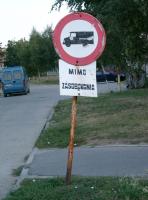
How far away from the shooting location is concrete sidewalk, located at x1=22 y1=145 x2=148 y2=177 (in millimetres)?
9117

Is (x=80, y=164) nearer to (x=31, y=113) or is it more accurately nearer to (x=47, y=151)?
(x=47, y=151)

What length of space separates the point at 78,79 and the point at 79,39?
558mm

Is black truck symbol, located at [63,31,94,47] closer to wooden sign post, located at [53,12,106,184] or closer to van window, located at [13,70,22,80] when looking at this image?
wooden sign post, located at [53,12,106,184]

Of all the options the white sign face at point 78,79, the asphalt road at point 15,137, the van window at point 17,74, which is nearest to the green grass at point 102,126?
the asphalt road at point 15,137

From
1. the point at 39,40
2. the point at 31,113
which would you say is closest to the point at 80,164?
the point at 31,113

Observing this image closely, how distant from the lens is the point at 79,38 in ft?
26.6

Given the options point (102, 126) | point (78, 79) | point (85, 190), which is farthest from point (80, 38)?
point (102, 126)

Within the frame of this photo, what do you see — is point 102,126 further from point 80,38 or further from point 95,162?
point 80,38

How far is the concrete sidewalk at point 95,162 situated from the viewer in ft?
29.9

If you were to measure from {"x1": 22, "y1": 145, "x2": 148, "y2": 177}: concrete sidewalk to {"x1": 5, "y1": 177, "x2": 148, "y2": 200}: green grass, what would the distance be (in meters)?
0.71

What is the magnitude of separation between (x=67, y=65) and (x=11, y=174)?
2.41 metres

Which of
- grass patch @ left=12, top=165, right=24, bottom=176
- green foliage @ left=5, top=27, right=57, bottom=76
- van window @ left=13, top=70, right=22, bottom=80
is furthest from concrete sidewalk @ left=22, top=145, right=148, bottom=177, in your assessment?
green foliage @ left=5, top=27, right=57, bottom=76

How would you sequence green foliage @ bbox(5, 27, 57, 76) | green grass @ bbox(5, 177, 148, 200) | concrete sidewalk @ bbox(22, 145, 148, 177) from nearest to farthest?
1. green grass @ bbox(5, 177, 148, 200)
2. concrete sidewalk @ bbox(22, 145, 148, 177)
3. green foliage @ bbox(5, 27, 57, 76)

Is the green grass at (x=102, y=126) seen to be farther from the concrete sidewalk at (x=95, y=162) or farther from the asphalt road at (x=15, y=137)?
the concrete sidewalk at (x=95, y=162)
